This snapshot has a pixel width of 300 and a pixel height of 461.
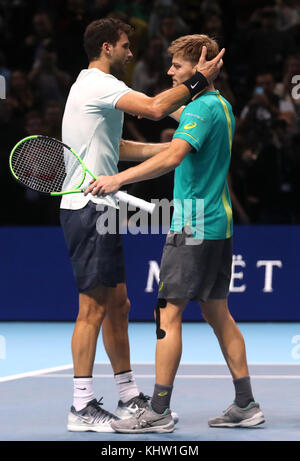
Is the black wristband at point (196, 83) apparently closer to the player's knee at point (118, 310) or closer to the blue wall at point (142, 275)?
the player's knee at point (118, 310)

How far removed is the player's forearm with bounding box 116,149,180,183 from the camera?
17.1ft

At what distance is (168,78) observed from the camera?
11.9m

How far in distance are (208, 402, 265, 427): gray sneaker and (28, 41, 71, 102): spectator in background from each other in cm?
768

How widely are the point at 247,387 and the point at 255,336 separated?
414cm

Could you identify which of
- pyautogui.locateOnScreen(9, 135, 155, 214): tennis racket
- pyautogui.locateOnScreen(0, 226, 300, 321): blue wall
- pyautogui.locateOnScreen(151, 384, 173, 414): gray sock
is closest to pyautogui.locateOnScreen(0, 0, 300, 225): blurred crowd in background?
pyautogui.locateOnScreen(0, 226, 300, 321): blue wall

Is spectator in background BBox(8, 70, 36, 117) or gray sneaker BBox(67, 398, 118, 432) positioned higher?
spectator in background BBox(8, 70, 36, 117)

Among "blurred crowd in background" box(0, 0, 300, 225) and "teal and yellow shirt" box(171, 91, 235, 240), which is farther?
"blurred crowd in background" box(0, 0, 300, 225)

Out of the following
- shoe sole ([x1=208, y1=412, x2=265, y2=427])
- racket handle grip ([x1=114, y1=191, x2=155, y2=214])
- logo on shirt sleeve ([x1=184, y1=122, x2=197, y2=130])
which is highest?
logo on shirt sleeve ([x1=184, y1=122, x2=197, y2=130])

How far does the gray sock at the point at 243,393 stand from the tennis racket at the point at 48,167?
1.45 metres

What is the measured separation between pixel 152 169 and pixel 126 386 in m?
1.38

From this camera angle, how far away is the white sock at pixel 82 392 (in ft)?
18.0

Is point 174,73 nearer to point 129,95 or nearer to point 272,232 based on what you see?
point 129,95

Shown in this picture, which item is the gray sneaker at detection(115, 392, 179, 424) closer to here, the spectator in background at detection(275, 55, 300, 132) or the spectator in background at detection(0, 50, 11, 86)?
the spectator in background at detection(275, 55, 300, 132)
